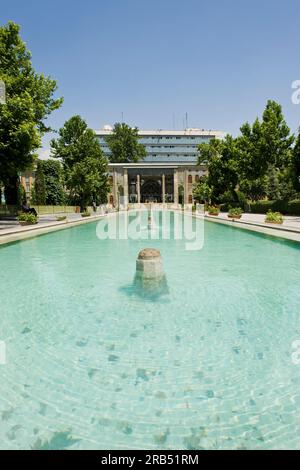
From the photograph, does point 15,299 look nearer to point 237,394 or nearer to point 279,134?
point 237,394

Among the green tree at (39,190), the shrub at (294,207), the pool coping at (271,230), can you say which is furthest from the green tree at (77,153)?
the shrub at (294,207)

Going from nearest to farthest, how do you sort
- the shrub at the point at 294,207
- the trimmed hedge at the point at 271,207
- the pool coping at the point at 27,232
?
1. the pool coping at the point at 27,232
2. the shrub at the point at 294,207
3. the trimmed hedge at the point at 271,207

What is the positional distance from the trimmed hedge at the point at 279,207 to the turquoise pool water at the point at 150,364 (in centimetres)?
2417

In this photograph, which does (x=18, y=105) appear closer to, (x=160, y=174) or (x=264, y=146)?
(x=264, y=146)

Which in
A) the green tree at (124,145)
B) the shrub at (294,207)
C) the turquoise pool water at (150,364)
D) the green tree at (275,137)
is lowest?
the turquoise pool water at (150,364)

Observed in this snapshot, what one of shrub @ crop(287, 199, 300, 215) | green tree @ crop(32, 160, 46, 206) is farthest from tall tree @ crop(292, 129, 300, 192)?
green tree @ crop(32, 160, 46, 206)

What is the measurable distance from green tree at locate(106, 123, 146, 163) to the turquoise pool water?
8696 centimetres

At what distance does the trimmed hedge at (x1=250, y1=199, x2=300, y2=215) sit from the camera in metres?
31.0

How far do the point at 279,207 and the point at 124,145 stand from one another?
67.2m

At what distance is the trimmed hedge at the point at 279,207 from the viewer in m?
31.0

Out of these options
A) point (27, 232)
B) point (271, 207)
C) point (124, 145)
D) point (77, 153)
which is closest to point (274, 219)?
point (271, 207)

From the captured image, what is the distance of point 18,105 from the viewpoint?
22812 mm

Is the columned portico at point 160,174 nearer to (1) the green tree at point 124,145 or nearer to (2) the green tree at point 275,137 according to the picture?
(1) the green tree at point 124,145
